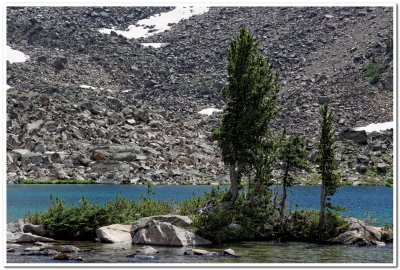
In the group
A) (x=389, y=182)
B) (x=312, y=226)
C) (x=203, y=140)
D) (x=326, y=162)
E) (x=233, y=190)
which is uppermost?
(x=203, y=140)

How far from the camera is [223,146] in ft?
128

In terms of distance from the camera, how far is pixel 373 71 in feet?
549

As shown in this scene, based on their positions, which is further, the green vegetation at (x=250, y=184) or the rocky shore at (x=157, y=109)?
the rocky shore at (x=157, y=109)

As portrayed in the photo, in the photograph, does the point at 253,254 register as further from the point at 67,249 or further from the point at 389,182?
the point at 389,182

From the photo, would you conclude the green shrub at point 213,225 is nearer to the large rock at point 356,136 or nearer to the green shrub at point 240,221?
the green shrub at point 240,221

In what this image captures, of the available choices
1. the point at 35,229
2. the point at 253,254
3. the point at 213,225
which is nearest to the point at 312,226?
the point at 213,225

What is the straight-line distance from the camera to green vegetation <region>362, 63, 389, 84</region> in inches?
6407

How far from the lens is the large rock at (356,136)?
439 ft

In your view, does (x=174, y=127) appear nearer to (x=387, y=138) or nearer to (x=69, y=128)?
(x=69, y=128)

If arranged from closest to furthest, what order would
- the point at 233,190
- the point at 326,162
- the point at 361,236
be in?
the point at 361,236 < the point at 326,162 < the point at 233,190

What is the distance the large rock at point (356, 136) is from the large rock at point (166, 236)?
106 m

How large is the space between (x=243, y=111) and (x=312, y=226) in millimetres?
8713

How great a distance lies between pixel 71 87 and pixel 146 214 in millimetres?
127728

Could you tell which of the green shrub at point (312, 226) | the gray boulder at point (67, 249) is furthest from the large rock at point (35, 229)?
the green shrub at point (312, 226)
